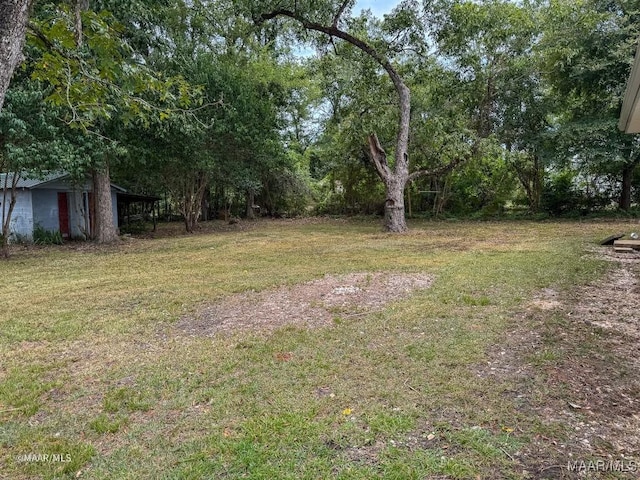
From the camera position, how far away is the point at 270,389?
263 centimetres

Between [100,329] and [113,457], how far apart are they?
2213mm

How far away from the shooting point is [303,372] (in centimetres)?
286

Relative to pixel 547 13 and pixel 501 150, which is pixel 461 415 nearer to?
pixel 501 150

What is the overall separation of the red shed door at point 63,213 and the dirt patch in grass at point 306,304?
10851 millimetres

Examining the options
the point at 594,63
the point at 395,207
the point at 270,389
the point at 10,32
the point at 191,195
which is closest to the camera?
the point at 10,32

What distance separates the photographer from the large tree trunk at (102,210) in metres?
11.2

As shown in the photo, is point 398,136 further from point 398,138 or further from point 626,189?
point 626,189

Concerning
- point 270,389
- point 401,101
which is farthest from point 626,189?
point 270,389

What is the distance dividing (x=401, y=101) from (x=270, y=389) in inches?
457

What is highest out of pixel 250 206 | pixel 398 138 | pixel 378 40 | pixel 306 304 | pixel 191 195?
pixel 378 40

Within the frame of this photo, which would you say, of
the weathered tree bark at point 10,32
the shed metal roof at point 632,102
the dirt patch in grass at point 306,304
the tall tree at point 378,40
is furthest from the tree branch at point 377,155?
the weathered tree bark at point 10,32

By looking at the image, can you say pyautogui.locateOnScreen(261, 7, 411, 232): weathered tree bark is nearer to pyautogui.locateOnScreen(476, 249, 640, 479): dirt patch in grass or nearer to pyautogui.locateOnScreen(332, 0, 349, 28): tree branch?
pyautogui.locateOnScreen(332, 0, 349, 28): tree branch

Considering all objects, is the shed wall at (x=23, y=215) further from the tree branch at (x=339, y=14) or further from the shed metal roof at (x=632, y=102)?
the shed metal roof at (x=632, y=102)

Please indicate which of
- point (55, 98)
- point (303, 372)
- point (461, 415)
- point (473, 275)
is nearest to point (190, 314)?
point (303, 372)
